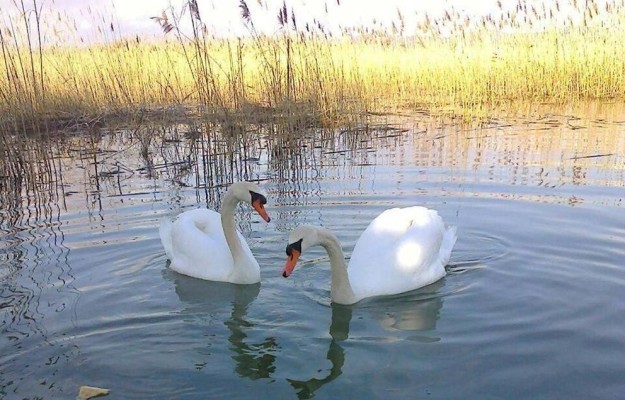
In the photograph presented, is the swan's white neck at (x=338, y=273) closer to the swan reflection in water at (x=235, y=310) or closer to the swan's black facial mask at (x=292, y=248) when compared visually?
the swan's black facial mask at (x=292, y=248)

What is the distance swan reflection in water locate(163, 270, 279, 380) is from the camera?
375 centimetres

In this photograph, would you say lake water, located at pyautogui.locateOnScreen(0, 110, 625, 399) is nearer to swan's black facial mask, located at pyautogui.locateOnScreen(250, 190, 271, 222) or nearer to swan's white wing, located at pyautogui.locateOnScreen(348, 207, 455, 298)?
swan's white wing, located at pyautogui.locateOnScreen(348, 207, 455, 298)

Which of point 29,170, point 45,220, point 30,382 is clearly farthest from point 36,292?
point 29,170

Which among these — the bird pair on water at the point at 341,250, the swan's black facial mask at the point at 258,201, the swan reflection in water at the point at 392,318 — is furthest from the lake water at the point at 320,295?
the swan's black facial mask at the point at 258,201

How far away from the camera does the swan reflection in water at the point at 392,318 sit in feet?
12.3

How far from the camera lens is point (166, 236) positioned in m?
6.00

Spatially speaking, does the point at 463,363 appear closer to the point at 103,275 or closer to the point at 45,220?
the point at 103,275

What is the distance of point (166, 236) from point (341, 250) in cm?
209

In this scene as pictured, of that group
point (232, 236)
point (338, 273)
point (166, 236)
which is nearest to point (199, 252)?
point (232, 236)

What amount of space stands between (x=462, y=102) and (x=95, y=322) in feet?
38.8

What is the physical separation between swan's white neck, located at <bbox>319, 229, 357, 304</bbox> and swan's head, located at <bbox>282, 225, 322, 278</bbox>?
0.30 ft

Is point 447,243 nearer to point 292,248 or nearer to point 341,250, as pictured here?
point 341,250

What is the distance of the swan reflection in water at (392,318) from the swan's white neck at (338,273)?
6 cm

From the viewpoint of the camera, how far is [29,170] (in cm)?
877
